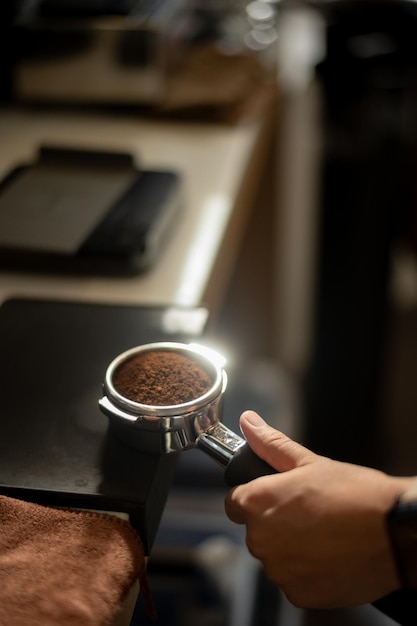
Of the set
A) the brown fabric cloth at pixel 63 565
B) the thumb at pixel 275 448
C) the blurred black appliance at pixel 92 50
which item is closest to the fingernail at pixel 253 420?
the thumb at pixel 275 448

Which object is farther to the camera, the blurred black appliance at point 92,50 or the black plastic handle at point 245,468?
the blurred black appliance at point 92,50

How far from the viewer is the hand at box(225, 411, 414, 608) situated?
0.49 metres

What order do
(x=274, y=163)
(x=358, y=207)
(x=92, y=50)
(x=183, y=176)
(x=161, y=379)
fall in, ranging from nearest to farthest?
(x=161, y=379) < (x=183, y=176) < (x=92, y=50) < (x=358, y=207) < (x=274, y=163)

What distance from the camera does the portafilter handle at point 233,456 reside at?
55cm

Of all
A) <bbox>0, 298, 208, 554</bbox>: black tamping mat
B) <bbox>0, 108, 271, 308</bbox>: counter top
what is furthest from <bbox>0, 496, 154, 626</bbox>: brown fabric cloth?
<bbox>0, 108, 271, 308</bbox>: counter top

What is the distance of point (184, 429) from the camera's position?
55cm

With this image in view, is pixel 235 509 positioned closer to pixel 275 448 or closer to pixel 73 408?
pixel 275 448

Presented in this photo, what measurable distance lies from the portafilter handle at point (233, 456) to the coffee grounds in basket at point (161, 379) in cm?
3

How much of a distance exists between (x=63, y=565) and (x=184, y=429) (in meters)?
0.13

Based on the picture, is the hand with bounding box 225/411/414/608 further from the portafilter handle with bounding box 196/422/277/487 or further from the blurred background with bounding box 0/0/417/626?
the blurred background with bounding box 0/0/417/626

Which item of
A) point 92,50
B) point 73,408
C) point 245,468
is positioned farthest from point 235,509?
point 92,50

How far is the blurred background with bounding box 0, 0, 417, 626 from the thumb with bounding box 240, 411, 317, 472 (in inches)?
15.4

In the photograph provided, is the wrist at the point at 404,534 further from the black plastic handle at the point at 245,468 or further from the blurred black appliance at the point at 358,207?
the blurred black appliance at the point at 358,207

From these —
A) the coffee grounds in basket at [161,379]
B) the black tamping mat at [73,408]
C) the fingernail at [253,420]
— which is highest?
the coffee grounds in basket at [161,379]
